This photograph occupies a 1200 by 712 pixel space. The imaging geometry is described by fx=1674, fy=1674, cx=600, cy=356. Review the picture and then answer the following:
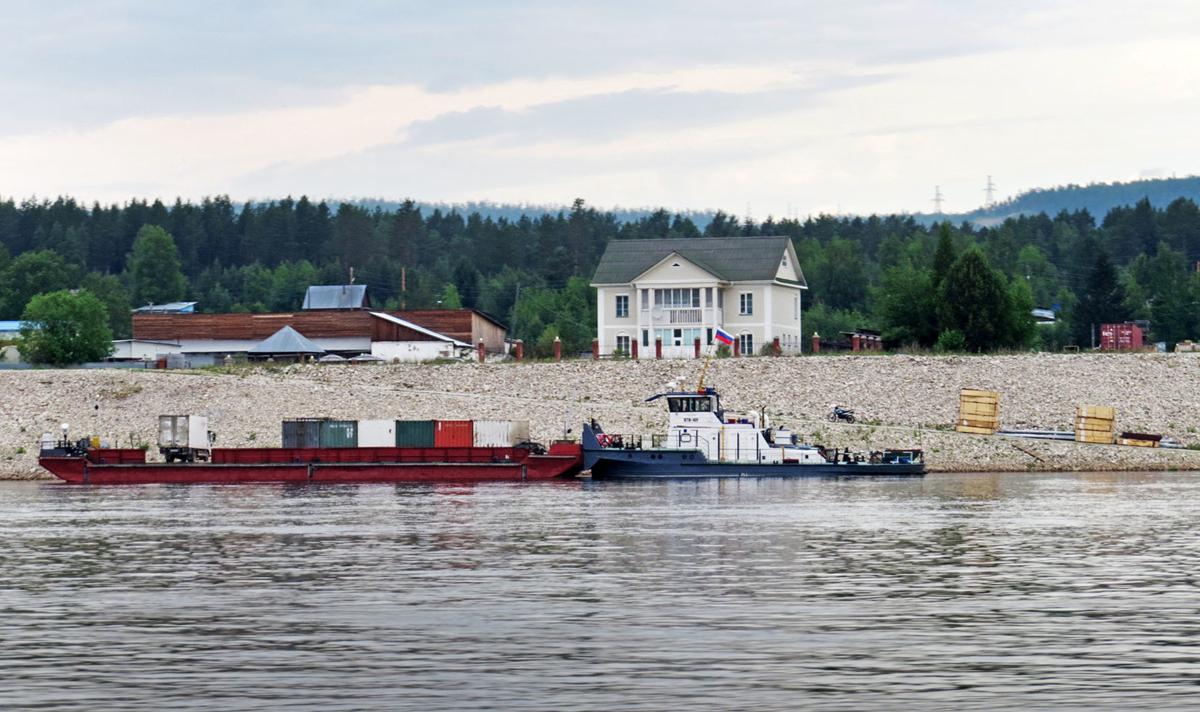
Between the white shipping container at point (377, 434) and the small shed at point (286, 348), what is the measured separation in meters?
36.0

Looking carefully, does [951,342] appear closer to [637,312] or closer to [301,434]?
[637,312]

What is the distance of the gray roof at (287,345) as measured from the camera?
10962 cm

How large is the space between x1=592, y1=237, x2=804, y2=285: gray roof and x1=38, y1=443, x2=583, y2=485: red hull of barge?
36.7 metres

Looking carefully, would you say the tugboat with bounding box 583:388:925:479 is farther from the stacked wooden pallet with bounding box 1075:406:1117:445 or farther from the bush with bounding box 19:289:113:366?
the bush with bounding box 19:289:113:366

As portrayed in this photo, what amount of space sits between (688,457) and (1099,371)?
3216 cm

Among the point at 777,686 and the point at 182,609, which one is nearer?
the point at 777,686

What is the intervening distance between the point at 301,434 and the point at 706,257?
139 feet

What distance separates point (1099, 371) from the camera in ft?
296

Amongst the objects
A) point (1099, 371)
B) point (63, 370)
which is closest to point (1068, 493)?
point (1099, 371)

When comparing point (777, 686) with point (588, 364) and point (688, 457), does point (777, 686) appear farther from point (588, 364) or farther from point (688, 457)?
point (588, 364)

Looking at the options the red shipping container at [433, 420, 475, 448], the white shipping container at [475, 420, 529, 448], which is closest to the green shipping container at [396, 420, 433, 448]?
the red shipping container at [433, 420, 475, 448]

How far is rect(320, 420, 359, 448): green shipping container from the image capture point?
73.1 meters

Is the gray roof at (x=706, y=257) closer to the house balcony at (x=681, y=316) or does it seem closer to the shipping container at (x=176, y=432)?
the house balcony at (x=681, y=316)

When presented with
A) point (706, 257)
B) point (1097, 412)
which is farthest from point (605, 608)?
point (706, 257)
